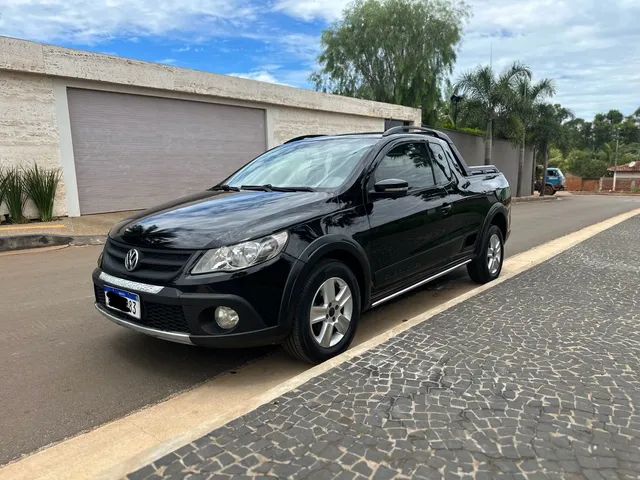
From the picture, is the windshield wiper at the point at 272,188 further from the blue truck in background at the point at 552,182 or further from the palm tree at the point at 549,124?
the blue truck in background at the point at 552,182

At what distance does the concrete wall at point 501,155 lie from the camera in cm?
2797

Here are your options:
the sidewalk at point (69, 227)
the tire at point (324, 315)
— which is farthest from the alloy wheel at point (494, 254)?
the sidewalk at point (69, 227)

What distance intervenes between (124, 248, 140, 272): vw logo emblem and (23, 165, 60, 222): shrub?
30.5ft

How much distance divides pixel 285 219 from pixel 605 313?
3060mm

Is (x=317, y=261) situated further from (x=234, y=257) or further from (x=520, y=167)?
(x=520, y=167)

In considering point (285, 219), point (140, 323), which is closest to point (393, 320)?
point (285, 219)

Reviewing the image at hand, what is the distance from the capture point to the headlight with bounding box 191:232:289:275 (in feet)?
10.3

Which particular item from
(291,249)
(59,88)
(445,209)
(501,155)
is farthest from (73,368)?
(501,155)

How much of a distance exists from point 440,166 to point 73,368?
12.6 feet

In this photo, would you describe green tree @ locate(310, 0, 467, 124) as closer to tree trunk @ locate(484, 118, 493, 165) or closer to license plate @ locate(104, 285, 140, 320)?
tree trunk @ locate(484, 118, 493, 165)

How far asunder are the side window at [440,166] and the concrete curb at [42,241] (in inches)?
288

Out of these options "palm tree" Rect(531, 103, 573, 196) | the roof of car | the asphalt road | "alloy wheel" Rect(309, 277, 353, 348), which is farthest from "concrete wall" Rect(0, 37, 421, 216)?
"palm tree" Rect(531, 103, 573, 196)

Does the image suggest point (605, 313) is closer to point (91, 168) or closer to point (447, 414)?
point (447, 414)

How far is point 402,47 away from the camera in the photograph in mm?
30578
